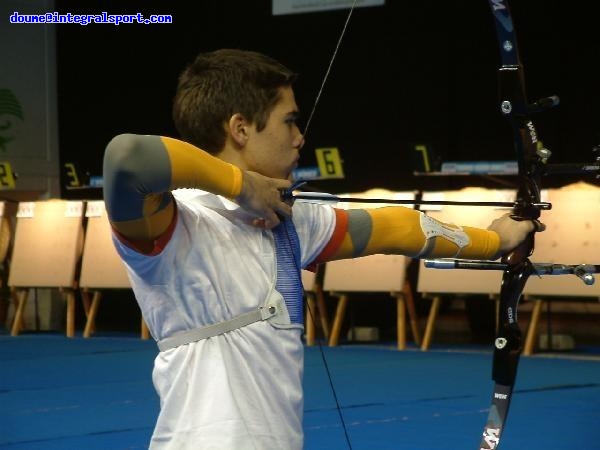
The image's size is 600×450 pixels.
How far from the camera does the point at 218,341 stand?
1.60 metres

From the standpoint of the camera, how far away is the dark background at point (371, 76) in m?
9.48

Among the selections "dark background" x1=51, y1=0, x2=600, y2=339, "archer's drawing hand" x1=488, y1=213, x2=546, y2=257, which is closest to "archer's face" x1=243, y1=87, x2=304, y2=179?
"archer's drawing hand" x1=488, y1=213, x2=546, y2=257

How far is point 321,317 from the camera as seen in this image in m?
7.32

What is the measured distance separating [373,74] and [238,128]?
30.3 feet

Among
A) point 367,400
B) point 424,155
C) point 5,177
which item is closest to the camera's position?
point 367,400

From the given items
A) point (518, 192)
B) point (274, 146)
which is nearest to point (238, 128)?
point (274, 146)

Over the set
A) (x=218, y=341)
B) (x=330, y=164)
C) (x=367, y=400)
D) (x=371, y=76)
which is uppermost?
(x=371, y=76)

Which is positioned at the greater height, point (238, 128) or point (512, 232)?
point (238, 128)

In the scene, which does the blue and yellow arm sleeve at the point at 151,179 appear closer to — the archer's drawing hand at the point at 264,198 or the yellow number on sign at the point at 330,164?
the archer's drawing hand at the point at 264,198

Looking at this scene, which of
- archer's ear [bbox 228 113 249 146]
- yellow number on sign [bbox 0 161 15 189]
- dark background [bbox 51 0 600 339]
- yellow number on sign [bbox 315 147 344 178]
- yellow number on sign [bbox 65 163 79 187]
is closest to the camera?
archer's ear [bbox 228 113 249 146]

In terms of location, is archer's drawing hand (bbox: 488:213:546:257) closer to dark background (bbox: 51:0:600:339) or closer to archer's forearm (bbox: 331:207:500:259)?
archer's forearm (bbox: 331:207:500:259)

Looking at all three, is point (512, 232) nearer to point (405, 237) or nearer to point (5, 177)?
point (405, 237)

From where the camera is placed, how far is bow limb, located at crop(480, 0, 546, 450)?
2.30 meters

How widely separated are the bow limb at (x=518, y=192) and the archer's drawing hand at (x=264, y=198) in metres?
0.77
